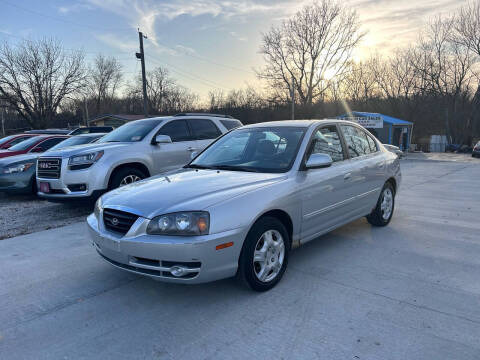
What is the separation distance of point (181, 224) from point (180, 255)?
0.24 meters

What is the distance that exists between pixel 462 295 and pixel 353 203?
Result: 1.57m

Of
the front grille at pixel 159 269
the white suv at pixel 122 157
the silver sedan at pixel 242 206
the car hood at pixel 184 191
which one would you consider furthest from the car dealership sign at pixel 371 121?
the front grille at pixel 159 269

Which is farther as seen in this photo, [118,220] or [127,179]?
[127,179]

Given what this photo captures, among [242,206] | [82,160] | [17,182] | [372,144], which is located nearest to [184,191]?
[242,206]

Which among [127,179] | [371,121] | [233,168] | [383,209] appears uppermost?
[371,121]

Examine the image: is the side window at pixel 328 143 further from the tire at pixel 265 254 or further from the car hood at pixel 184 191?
the tire at pixel 265 254

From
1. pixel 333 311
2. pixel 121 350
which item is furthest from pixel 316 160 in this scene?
pixel 121 350

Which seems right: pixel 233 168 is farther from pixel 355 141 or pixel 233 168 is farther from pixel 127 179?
pixel 127 179

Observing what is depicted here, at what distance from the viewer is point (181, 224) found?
2.61 metres

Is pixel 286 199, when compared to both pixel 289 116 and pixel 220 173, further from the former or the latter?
pixel 289 116

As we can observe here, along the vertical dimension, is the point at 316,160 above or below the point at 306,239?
above

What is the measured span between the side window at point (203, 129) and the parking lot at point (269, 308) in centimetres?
360

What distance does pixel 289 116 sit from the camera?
116 feet

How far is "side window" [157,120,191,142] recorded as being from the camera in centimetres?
681
